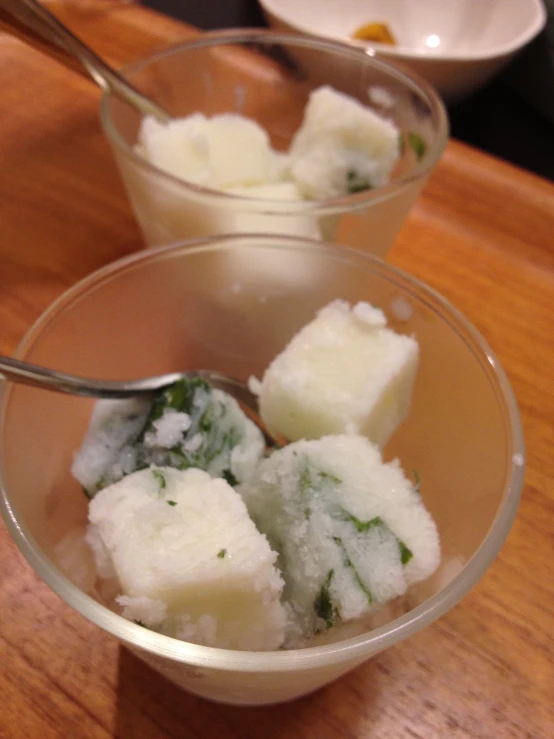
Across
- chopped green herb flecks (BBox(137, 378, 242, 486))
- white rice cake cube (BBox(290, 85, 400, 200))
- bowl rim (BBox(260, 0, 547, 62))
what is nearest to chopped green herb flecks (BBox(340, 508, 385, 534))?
chopped green herb flecks (BBox(137, 378, 242, 486))

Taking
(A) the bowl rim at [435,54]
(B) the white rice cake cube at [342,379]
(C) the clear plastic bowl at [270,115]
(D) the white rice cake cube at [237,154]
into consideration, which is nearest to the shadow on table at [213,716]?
(B) the white rice cake cube at [342,379]

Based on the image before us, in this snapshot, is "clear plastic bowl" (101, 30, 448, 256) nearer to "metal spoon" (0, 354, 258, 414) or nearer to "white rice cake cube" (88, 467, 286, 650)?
"metal spoon" (0, 354, 258, 414)

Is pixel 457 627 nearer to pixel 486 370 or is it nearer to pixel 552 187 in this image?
pixel 486 370

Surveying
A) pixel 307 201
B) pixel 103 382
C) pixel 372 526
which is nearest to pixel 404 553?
pixel 372 526

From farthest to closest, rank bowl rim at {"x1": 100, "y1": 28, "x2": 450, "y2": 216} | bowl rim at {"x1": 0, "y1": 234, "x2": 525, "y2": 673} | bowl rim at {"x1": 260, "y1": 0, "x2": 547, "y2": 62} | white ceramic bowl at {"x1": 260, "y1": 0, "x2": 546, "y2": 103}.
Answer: white ceramic bowl at {"x1": 260, "y1": 0, "x2": 546, "y2": 103} → bowl rim at {"x1": 260, "y1": 0, "x2": 547, "y2": 62} → bowl rim at {"x1": 100, "y1": 28, "x2": 450, "y2": 216} → bowl rim at {"x1": 0, "y1": 234, "x2": 525, "y2": 673}

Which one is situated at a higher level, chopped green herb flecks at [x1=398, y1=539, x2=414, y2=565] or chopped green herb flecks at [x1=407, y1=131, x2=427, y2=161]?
chopped green herb flecks at [x1=407, y1=131, x2=427, y2=161]

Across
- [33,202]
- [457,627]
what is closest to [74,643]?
[457,627]

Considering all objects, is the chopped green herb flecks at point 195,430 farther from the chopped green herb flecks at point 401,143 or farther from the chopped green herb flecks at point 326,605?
the chopped green herb flecks at point 401,143
